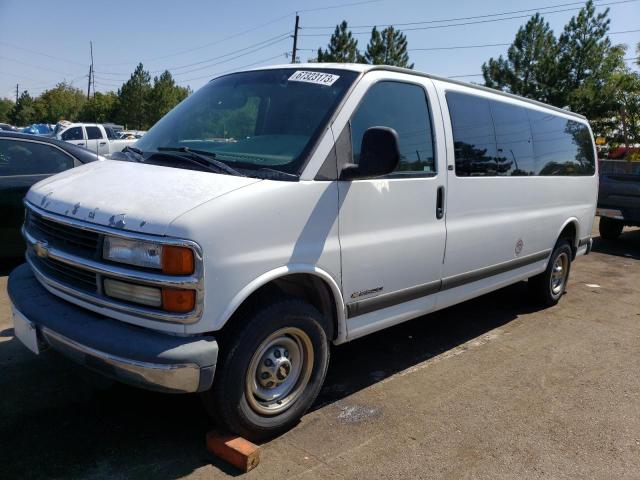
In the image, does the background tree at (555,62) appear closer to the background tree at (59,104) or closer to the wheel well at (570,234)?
the wheel well at (570,234)

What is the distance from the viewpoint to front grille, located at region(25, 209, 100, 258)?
2693 mm

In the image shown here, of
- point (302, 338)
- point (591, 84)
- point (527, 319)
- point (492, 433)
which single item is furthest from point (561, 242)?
point (591, 84)

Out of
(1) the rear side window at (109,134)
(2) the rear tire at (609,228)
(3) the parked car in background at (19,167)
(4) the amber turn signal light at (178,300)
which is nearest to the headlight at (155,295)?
(4) the amber turn signal light at (178,300)

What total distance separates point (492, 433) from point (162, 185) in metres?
2.46

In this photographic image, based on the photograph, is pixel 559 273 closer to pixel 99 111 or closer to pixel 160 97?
pixel 160 97

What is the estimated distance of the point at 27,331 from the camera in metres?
2.90

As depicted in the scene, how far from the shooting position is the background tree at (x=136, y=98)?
55.8 meters

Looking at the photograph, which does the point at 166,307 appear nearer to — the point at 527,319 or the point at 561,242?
the point at 527,319

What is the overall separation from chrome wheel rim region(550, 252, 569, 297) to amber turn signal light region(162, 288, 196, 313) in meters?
4.76

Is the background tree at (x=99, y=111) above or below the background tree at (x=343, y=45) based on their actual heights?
below

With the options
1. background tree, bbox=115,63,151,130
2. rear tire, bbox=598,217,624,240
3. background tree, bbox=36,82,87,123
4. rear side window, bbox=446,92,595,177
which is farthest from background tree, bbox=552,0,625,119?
background tree, bbox=36,82,87,123

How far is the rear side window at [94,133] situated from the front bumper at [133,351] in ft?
64.9

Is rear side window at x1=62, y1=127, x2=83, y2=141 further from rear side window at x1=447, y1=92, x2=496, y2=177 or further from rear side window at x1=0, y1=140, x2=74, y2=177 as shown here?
rear side window at x1=447, y1=92, x2=496, y2=177

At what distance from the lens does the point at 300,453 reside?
298 cm
